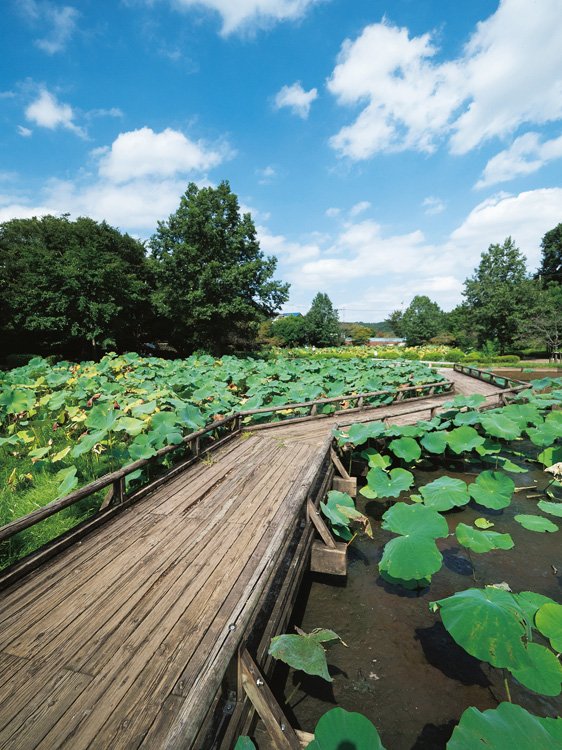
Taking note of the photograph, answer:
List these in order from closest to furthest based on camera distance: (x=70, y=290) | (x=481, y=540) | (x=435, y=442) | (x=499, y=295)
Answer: (x=481, y=540), (x=435, y=442), (x=70, y=290), (x=499, y=295)

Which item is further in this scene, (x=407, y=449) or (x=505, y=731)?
(x=407, y=449)

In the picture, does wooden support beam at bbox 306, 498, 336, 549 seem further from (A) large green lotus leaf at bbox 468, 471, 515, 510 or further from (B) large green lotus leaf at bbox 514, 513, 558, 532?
(B) large green lotus leaf at bbox 514, 513, 558, 532

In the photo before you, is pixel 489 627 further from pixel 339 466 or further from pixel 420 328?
pixel 420 328

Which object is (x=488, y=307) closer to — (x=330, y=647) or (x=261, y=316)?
(x=261, y=316)

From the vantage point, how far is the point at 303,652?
1.88 meters

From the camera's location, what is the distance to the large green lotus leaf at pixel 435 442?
5.90m

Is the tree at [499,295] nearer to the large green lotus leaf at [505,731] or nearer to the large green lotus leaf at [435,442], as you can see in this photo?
the large green lotus leaf at [435,442]

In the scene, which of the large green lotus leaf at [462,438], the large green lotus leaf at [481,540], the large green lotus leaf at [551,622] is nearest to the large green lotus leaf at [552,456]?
the large green lotus leaf at [462,438]

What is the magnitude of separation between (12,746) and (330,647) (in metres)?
2.45

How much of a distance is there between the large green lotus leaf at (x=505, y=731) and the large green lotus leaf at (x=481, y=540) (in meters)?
2.05

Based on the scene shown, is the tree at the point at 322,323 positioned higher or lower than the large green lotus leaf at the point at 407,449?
higher

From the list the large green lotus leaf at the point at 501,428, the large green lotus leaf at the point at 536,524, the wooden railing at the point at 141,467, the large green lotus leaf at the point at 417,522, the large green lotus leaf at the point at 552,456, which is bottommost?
the large green lotus leaf at the point at 552,456

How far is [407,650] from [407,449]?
331cm

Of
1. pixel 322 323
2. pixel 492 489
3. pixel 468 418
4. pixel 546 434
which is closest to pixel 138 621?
pixel 492 489
